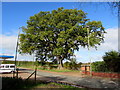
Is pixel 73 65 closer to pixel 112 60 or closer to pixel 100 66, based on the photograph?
pixel 100 66

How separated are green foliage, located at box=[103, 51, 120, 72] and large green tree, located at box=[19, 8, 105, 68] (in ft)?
24.8

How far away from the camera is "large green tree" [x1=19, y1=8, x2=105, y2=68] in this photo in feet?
93.5

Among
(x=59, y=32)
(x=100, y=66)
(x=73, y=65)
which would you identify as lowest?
(x=73, y=65)

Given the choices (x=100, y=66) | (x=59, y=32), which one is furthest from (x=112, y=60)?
(x=59, y=32)

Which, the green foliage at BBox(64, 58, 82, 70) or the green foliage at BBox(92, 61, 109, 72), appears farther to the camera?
the green foliage at BBox(64, 58, 82, 70)

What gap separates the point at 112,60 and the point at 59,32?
14.9 meters

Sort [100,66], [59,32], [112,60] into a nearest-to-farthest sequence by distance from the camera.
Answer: [112,60] → [100,66] → [59,32]

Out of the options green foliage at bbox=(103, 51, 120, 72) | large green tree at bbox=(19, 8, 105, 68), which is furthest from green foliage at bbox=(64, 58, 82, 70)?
green foliage at bbox=(103, 51, 120, 72)

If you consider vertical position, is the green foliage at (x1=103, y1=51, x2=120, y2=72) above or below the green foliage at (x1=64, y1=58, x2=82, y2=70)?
above

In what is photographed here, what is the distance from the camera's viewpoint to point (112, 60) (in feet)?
62.3

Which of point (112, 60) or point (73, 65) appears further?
point (73, 65)

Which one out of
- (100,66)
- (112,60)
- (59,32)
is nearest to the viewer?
(112,60)

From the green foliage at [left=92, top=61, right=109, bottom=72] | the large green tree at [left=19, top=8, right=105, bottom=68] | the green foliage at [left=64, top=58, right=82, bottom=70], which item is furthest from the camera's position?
the green foliage at [left=64, top=58, right=82, bottom=70]

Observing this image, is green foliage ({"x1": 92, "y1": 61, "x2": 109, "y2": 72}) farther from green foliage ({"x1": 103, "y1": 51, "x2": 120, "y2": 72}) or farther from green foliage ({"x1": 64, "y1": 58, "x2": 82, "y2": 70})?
green foliage ({"x1": 64, "y1": 58, "x2": 82, "y2": 70})
